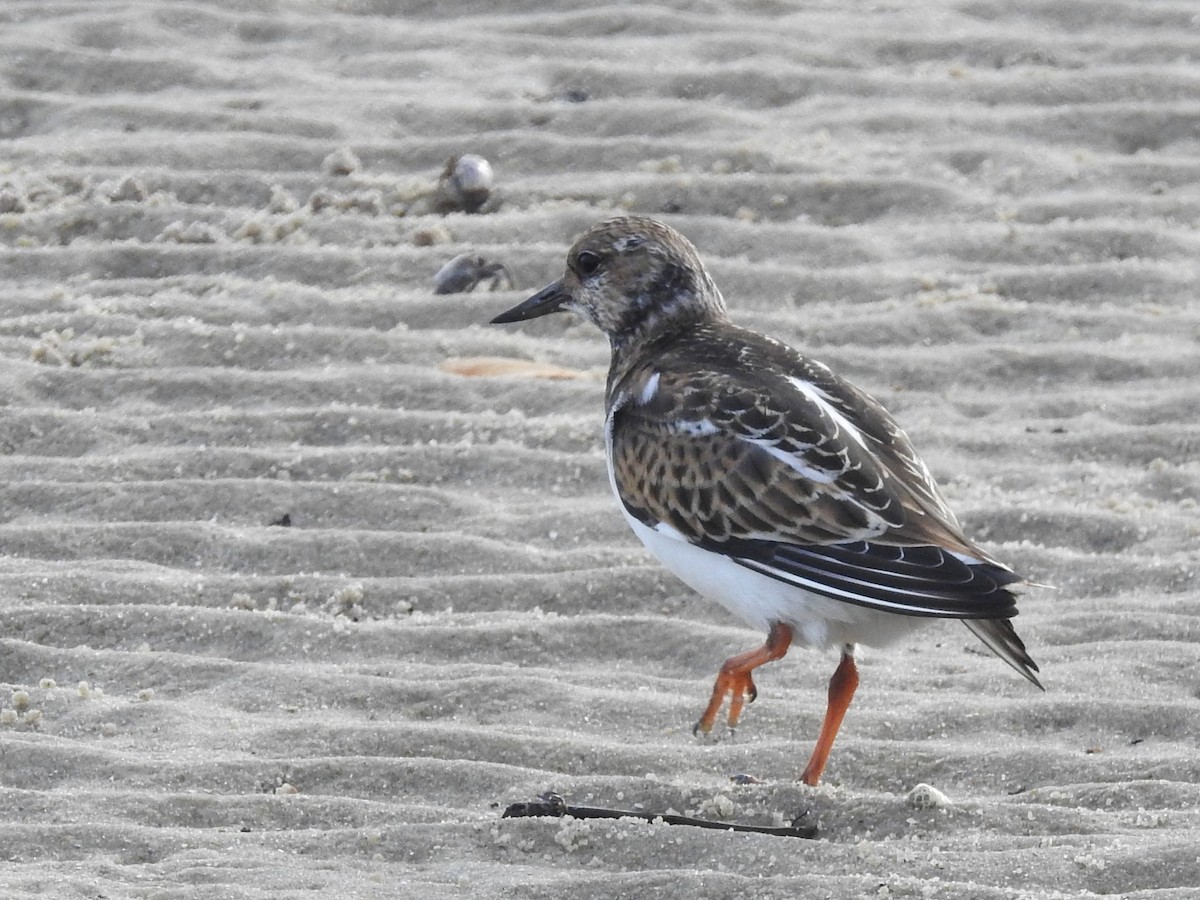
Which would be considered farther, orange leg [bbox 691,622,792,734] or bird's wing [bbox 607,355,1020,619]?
orange leg [bbox 691,622,792,734]

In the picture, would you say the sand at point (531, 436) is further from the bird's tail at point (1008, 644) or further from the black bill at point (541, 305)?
the black bill at point (541, 305)

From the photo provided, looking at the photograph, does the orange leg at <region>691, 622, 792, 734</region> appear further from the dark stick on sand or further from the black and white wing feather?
the dark stick on sand

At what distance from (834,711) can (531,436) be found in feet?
5.49

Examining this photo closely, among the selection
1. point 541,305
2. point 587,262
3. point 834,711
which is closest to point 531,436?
point 541,305

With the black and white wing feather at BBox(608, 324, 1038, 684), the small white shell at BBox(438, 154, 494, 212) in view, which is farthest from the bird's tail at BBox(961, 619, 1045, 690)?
the small white shell at BBox(438, 154, 494, 212)

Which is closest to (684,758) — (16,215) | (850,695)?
(850,695)

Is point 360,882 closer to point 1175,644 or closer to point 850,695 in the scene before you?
point 850,695

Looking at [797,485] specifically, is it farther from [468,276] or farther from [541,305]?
[468,276]

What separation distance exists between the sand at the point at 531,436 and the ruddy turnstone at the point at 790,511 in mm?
252

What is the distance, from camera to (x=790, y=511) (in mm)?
3814

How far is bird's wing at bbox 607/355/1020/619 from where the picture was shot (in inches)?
→ 142

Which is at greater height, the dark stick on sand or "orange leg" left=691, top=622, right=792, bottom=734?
"orange leg" left=691, top=622, right=792, bottom=734

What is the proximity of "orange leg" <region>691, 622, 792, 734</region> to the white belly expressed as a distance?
31 millimetres

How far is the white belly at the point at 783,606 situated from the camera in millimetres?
3783
